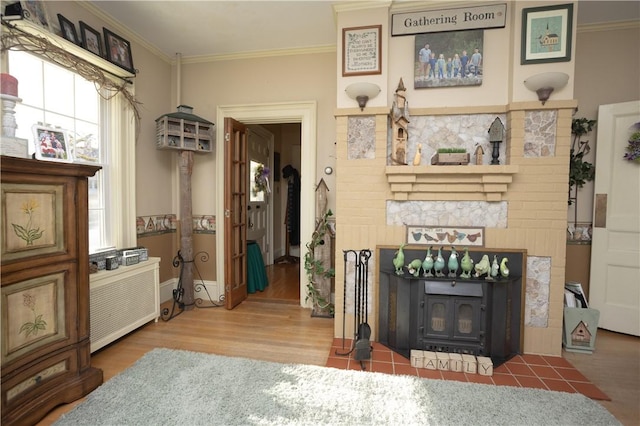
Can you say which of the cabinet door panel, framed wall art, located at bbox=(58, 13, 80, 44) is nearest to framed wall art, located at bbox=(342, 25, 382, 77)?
framed wall art, located at bbox=(58, 13, 80, 44)

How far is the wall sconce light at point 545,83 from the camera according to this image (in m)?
2.21

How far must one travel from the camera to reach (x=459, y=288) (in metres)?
2.26

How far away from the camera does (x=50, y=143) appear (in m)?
2.16

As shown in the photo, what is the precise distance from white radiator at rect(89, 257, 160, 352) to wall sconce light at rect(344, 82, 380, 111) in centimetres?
251

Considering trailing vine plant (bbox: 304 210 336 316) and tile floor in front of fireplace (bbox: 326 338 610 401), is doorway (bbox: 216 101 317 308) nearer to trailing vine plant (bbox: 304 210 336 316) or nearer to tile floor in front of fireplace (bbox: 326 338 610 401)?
trailing vine plant (bbox: 304 210 336 316)

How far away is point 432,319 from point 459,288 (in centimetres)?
32

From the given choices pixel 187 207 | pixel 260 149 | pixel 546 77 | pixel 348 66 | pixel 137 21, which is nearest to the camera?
pixel 546 77

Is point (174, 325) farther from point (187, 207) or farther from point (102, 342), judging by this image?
point (187, 207)

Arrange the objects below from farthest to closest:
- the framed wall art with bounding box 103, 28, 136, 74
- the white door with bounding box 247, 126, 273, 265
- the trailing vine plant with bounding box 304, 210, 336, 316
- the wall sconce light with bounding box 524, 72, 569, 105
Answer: the white door with bounding box 247, 126, 273, 265
the trailing vine plant with bounding box 304, 210, 336, 316
the framed wall art with bounding box 103, 28, 136, 74
the wall sconce light with bounding box 524, 72, 569, 105

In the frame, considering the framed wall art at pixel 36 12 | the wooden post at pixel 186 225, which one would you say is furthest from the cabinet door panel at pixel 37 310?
the framed wall art at pixel 36 12

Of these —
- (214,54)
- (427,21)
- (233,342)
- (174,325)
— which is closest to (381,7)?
(427,21)

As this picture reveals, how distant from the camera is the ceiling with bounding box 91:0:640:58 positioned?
103 inches

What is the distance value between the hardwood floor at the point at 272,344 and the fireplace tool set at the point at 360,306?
30cm

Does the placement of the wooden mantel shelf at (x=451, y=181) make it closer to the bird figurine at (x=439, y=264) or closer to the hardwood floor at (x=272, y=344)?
the bird figurine at (x=439, y=264)
